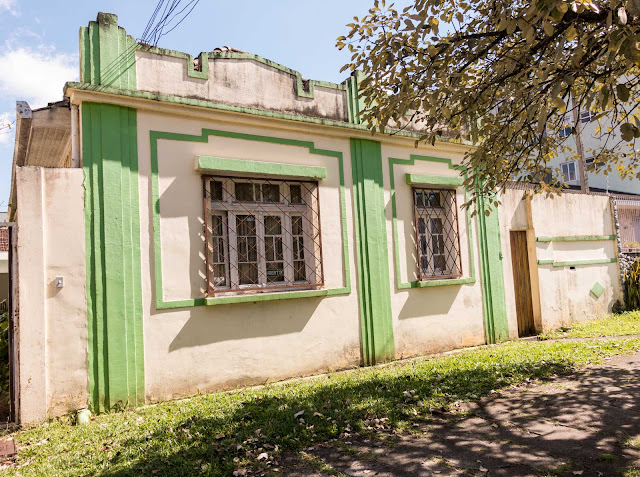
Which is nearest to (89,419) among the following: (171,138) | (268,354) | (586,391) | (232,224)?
(268,354)

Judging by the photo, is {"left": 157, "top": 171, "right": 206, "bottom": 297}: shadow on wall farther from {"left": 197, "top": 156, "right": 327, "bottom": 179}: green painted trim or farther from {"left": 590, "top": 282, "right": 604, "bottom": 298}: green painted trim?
{"left": 590, "top": 282, "right": 604, "bottom": 298}: green painted trim

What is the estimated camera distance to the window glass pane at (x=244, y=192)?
6516 millimetres

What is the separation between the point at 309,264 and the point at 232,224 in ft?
4.14

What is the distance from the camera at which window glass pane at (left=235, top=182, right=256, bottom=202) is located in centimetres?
652

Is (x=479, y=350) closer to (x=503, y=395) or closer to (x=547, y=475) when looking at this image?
(x=503, y=395)

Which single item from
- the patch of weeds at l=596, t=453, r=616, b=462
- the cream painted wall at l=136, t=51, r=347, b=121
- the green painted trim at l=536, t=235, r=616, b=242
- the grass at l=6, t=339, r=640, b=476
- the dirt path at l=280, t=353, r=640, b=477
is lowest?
the patch of weeds at l=596, t=453, r=616, b=462

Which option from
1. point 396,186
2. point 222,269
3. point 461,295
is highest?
point 396,186

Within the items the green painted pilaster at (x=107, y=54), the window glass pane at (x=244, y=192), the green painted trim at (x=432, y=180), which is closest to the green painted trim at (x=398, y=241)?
the green painted trim at (x=432, y=180)

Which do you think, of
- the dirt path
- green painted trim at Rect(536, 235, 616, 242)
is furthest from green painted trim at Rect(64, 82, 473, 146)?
green painted trim at Rect(536, 235, 616, 242)

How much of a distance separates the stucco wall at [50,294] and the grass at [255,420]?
33 cm

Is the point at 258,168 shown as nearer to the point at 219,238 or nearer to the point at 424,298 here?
the point at 219,238

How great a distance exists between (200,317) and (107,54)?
10.7 ft

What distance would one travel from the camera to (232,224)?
6379 millimetres

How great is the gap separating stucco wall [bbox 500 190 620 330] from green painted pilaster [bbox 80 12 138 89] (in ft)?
22.2
